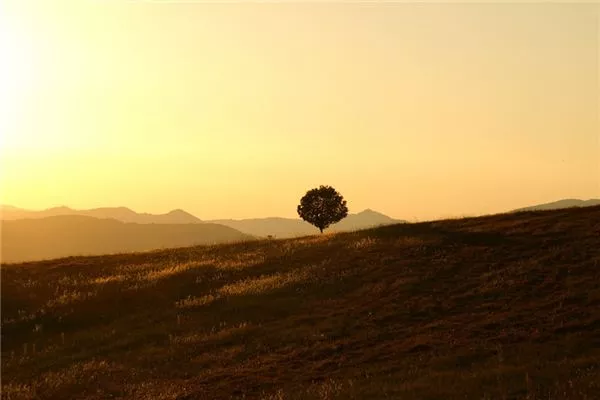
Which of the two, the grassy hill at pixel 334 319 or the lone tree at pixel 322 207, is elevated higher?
the lone tree at pixel 322 207

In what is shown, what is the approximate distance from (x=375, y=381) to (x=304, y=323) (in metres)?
8.97

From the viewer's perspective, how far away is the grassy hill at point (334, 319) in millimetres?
16938

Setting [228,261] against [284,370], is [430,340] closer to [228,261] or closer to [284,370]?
[284,370]

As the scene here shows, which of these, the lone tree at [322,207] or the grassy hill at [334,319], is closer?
the grassy hill at [334,319]

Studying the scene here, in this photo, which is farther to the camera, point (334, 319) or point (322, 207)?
point (322, 207)

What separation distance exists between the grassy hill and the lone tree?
27.2 metres

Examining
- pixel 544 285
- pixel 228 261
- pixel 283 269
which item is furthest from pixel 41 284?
pixel 544 285

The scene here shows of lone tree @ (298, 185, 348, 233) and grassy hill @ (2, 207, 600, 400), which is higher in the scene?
lone tree @ (298, 185, 348, 233)

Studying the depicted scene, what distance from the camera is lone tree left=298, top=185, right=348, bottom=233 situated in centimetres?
7112

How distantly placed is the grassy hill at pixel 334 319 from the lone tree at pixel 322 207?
1072 inches

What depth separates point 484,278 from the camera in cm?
2788

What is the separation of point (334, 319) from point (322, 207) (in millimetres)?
46368

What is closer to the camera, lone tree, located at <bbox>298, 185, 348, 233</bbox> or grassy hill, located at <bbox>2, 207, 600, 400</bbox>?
grassy hill, located at <bbox>2, 207, 600, 400</bbox>

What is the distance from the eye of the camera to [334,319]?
24891mm
